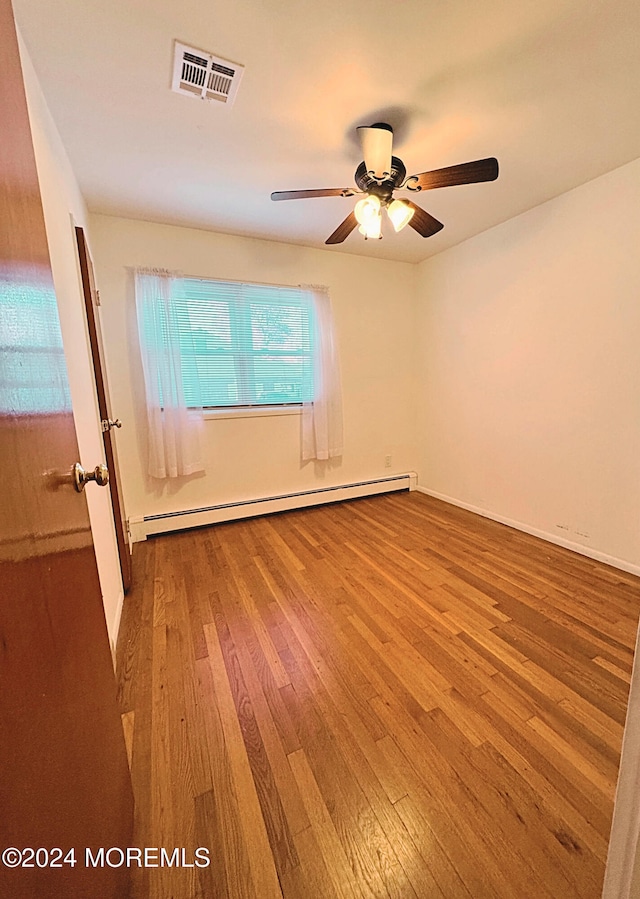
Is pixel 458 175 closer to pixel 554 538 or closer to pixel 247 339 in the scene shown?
pixel 247 339

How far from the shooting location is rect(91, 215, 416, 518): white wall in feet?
8.89

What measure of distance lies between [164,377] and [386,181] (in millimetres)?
2024

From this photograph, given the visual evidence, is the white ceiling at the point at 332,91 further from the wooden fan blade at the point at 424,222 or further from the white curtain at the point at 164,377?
the white curtain at the point at 164,377

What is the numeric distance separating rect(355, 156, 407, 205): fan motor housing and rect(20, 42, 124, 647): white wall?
140 cm

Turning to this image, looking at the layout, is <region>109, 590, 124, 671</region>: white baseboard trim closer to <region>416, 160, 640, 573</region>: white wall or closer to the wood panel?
the wood panel

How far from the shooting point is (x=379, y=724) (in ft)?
4.15

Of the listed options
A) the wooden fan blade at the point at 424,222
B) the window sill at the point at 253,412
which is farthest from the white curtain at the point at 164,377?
the wooden fan blade at the point at 424,222

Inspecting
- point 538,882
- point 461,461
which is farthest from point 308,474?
point 538,882

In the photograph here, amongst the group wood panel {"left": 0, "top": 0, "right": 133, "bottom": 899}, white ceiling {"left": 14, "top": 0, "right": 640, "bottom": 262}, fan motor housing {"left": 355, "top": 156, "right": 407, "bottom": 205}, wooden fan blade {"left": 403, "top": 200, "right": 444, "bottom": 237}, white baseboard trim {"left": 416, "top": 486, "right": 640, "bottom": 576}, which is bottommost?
white baseboard trim {"left": 416, "top": 486, "right": 640, "bottom": 576}

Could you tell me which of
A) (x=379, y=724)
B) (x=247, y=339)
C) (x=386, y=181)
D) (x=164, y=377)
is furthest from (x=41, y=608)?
(x=247, y=339)

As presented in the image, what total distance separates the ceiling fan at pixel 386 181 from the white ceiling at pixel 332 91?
15 cm

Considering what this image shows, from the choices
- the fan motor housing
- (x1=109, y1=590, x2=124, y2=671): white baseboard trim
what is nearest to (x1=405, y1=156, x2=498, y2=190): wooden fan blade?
the fan motor housing

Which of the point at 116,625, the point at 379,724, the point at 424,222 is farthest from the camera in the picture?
the point at 424,222

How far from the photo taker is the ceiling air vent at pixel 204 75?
1359 millimetres
